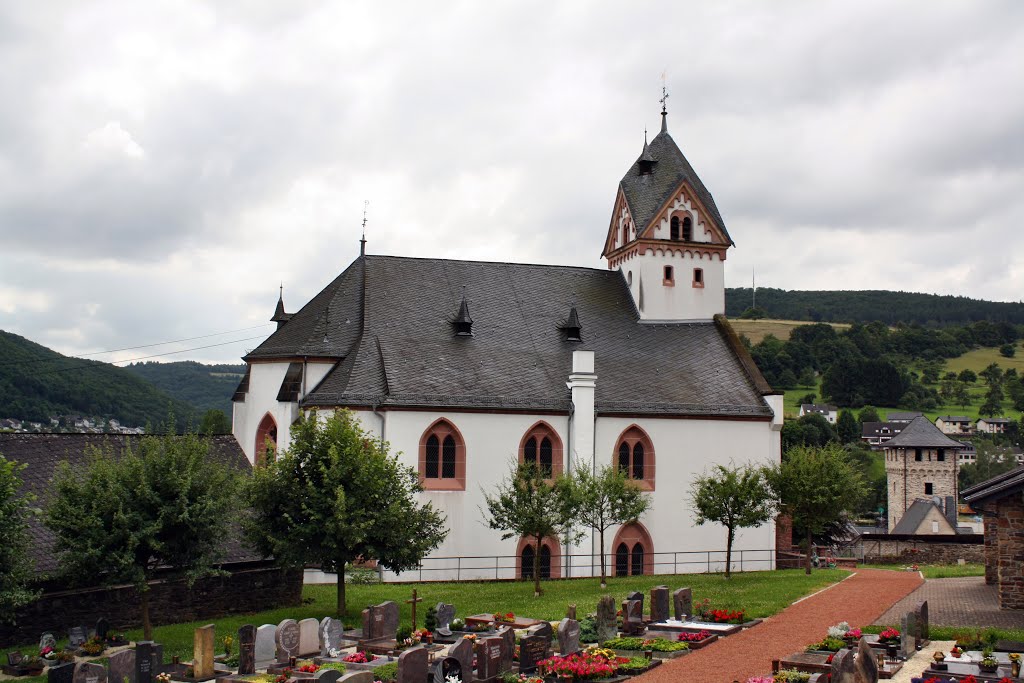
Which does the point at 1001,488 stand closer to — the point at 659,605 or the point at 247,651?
the point at 659,605

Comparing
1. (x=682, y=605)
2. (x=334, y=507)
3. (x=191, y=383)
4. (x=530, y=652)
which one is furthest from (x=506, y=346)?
(x=191, y=383)

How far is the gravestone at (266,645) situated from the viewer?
21.9m

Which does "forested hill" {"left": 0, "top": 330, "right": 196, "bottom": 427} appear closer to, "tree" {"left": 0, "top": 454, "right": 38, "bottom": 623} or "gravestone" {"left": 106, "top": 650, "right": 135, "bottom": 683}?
"tree" {"left": 0, "top": 454, "right": 38, "bottom": 623}

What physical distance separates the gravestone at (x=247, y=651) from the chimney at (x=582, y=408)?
19.4 m

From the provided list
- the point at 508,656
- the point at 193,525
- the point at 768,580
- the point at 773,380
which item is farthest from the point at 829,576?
the point at 773,380

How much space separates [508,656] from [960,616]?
43.3 ft

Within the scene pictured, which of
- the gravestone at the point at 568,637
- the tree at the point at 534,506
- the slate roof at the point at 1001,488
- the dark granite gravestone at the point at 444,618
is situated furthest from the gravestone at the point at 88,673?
the slate roof at the point at 1001,488

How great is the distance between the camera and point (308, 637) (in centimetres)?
2305

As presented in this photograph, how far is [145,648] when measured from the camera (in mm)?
20156

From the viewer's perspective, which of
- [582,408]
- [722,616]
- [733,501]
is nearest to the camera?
[722,616]

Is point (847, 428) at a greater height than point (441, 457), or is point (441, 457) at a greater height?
point (847, 428)

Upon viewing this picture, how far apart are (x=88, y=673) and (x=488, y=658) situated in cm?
786

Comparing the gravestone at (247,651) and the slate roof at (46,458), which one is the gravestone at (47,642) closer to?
the slate roof at (46,458)

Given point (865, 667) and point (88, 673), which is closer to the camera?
point (865, 667)
